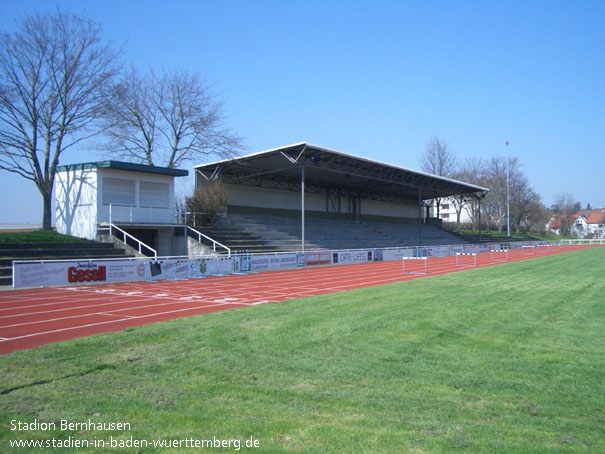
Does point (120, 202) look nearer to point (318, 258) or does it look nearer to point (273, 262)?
point (273, 262)

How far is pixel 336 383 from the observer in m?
5.80

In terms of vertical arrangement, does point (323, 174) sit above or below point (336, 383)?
above

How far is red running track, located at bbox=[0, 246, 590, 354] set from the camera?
10.2 meters

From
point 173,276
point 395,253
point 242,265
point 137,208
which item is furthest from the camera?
point 395,253

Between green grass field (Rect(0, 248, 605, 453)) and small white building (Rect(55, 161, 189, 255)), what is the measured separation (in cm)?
2031

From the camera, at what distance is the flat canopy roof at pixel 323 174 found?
34062 mm

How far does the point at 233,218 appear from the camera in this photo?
39.3m

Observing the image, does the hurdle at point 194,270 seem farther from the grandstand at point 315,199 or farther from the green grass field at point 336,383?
the green grass field at point 336,383

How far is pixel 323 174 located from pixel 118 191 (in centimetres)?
2077

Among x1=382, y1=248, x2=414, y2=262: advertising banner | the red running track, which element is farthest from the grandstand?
the red running track

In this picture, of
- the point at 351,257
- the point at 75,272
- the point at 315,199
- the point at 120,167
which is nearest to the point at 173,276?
the point at 75,272

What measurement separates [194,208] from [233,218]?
169 inches

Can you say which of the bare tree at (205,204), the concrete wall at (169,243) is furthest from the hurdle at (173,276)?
the bare tree at (205,204)

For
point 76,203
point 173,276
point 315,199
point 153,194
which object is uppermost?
point 315,199
